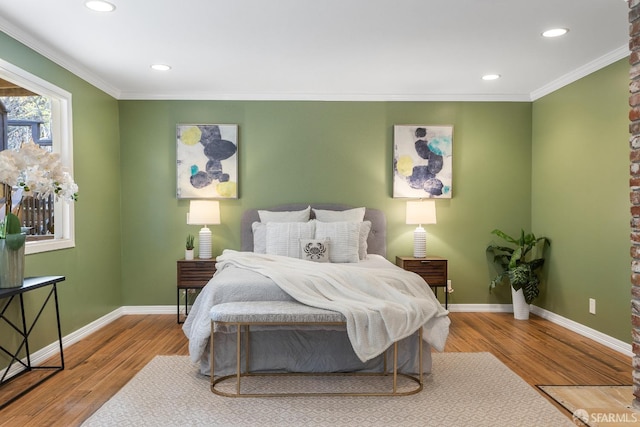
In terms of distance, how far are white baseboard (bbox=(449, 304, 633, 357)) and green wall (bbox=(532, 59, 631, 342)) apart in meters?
0.05

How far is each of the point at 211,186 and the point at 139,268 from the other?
1.26 metres

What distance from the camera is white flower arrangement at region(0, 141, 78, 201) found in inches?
123

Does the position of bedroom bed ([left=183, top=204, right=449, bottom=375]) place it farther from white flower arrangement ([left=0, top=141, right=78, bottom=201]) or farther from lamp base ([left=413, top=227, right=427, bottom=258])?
lamp base ([left=413, top=227, right=427, bottom=258])

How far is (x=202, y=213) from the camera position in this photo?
5434mm

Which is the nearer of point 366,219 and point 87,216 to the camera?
point 87,216

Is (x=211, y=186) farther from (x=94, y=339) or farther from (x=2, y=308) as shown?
(x=2, y=308)

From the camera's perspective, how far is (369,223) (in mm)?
5512

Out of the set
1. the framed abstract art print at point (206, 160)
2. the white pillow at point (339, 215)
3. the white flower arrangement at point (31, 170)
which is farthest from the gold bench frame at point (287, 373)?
the framed abstract art print at point (206, 160)

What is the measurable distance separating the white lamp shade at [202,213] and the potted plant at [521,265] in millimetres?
3157

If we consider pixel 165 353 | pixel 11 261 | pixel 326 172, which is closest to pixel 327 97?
pixel 326 172

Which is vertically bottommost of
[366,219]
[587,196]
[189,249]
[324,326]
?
[324,326]

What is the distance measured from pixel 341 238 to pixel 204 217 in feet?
5.02

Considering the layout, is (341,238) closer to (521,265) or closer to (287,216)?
(287,216)

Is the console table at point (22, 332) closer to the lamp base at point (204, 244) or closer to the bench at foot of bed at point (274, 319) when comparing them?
the bench at foot of bed at point (274, 319)
